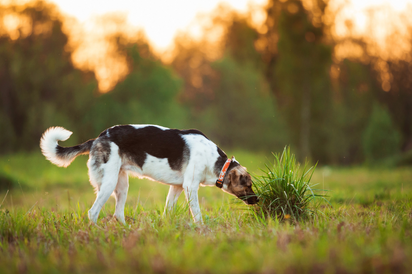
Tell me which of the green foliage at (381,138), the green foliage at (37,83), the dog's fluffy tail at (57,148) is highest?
the green foliage at (37,83)

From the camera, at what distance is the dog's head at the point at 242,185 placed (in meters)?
4.81

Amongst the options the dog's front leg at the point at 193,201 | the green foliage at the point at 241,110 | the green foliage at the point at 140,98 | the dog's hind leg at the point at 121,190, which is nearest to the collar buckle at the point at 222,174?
the dog's front leg at the point at 193,201

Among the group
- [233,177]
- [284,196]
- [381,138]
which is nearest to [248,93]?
[381,138]

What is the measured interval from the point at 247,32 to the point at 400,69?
11.9m

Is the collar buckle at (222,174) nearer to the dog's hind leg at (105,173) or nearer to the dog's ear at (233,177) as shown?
the dog's ear at (233,177)

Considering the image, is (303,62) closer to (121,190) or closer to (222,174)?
(222,174)

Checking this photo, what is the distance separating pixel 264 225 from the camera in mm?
4078

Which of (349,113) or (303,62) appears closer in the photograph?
(303,62)

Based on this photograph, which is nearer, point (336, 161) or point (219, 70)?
point (336, 161)

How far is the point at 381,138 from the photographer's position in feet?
A: 62.7

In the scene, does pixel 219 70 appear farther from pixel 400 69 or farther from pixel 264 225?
pixel 264 225

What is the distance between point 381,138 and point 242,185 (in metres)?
17.4

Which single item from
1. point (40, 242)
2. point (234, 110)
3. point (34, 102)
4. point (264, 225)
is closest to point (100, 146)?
point (40, 242)

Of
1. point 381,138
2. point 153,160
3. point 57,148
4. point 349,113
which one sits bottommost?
point 381,138
